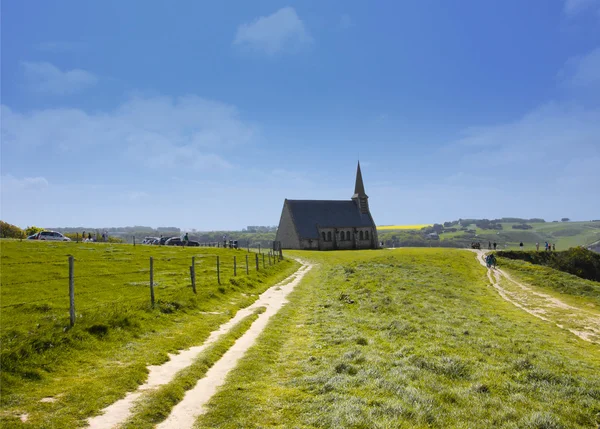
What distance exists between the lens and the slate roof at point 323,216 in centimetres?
9938

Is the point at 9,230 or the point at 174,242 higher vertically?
the point at 9,230

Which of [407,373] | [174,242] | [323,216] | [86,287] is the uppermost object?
[323,216]

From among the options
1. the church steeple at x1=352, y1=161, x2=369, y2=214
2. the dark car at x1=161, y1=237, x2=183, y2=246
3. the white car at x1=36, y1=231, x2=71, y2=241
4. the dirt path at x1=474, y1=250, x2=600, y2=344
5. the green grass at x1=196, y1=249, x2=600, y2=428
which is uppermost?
the church steeple at x1=352, y1=161, x2=369, y2=214

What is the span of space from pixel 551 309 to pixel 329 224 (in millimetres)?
74171

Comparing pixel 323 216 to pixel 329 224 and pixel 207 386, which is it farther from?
pixel 207 386

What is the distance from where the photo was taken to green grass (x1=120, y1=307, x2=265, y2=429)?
8234mm

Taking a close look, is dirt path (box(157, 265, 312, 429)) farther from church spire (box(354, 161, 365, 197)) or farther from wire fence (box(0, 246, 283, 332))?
church spire (box(354, 161, 365, 197))

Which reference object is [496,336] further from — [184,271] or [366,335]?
[184,271]

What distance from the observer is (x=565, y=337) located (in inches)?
781

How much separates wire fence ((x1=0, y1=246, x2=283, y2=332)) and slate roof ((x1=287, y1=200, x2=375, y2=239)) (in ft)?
199

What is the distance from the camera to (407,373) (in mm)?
11578

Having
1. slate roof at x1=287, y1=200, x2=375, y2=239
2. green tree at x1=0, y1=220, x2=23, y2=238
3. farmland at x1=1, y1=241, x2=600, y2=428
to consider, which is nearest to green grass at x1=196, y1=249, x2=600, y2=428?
farmland at x1=1, y1=241, x2=600, y2=428

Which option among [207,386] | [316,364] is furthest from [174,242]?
[207,386]

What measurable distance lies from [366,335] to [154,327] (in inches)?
347
